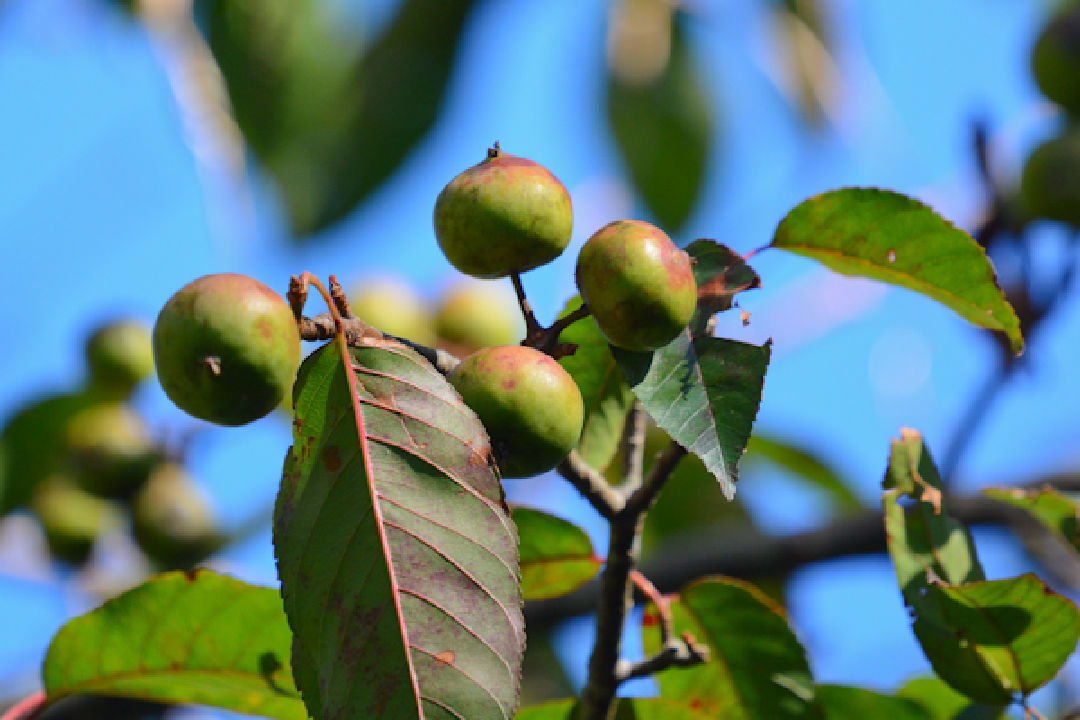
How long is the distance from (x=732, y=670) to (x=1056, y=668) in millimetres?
398

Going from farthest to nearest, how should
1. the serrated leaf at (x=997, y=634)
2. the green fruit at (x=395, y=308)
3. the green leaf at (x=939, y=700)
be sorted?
the green fruit at (x=395, y=308), the green leaf at (x=939, y=700), the serrated leaf at (x=997, y=634)

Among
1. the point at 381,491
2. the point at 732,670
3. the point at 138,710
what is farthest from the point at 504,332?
the point at 381,491

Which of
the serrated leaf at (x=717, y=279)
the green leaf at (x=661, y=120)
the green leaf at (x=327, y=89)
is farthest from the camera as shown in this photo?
the green leaf at (x=661, y=120)

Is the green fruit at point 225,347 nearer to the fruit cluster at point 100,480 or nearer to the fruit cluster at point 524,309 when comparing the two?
the fruit cluster at point 524,309

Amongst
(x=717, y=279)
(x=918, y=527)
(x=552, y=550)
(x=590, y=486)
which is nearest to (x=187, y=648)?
(x=552, y=550)

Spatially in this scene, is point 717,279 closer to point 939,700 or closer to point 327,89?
point 939,700

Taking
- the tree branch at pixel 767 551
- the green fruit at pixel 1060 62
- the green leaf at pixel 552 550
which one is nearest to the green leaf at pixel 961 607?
the green leaf at pixel 552 550

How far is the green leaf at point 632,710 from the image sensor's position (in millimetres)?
1405

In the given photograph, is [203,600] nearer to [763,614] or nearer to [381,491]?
[381,491]

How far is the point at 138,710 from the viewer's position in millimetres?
1914

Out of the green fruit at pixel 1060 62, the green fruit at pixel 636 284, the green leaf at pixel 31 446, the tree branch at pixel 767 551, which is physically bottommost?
the green fruit at pixel 636 284

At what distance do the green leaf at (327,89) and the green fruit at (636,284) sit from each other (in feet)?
11.1

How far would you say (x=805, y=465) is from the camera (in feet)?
9.72

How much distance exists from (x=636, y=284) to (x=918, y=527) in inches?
21.3
